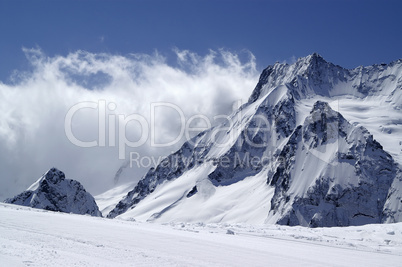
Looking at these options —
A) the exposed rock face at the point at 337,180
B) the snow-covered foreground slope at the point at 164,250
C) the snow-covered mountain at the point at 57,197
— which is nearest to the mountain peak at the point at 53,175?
the snow-covered mountain at the point at 57,197

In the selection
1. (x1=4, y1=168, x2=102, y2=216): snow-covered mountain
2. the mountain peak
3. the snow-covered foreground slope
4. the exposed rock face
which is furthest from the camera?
the mountain peak

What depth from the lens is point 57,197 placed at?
126 m

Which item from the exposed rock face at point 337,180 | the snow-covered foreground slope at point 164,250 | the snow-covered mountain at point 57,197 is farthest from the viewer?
the snow-covered mountain at point 57,197

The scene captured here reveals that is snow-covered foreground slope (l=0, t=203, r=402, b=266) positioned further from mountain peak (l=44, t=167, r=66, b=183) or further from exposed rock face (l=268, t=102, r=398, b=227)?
mountain peak (l=44, t=167, r=66, b=183)

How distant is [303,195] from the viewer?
378ft

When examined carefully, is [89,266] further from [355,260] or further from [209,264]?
[355,260]

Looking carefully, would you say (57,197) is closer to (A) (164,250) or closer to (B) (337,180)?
(B) (337,180)

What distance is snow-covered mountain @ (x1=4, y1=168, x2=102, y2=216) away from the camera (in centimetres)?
12106

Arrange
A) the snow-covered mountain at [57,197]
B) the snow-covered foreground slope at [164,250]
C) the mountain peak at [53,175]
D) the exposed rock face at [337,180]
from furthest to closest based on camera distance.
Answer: the mountain peak at [53,175] → the snow-covered mountain at [57,197] → the exposed rock face at [337,180] → the snow-covered foreground slope at [164,250]

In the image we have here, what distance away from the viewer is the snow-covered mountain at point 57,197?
12106cm

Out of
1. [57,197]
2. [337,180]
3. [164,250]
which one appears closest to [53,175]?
[57,197]

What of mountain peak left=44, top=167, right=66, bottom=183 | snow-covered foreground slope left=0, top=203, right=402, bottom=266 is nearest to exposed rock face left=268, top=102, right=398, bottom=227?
mountain peak left=44, top=167, right=66, bottom=183

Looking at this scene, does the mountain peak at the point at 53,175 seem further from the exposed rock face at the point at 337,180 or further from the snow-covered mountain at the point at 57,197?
the exposed rock face at the point at 337,180

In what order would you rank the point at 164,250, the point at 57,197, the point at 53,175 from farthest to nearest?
the point at 53,175, the point at 57,197, the point at 164,250
